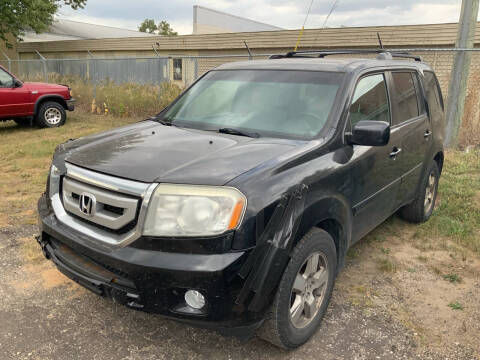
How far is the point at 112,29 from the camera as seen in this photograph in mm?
43969

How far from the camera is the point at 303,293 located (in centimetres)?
259

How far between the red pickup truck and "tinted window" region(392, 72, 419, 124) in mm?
9456

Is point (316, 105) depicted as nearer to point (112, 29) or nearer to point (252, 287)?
point (252, 287)

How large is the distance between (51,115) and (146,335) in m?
10.0

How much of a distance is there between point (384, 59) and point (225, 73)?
57.1 inches

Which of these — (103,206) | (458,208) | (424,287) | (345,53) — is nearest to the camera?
(103,206)

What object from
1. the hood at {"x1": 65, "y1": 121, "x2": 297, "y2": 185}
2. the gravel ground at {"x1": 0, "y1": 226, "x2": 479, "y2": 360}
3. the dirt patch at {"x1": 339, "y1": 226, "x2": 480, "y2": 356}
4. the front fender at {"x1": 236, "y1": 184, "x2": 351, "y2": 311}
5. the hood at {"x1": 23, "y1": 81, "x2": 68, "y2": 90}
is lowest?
the gravel ground at {"x1": 0, "y1": 226, "x2": 479, "y2": 360}

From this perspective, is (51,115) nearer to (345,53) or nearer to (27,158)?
(27,158)

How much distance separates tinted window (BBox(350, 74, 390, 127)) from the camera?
315 cm

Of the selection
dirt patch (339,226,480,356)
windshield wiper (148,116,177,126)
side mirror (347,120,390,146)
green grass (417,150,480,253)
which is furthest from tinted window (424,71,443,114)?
windshield wiper (148,116,177,126)

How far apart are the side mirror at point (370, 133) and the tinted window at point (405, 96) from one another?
92 cm

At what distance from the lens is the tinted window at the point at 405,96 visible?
12.3 ft

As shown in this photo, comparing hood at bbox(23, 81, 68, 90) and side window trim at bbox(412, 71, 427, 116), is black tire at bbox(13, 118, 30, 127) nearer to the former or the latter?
hood at bbox(23, 81, 68, 90)

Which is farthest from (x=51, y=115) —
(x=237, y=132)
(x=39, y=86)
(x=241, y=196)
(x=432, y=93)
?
(x=241, y=196)
